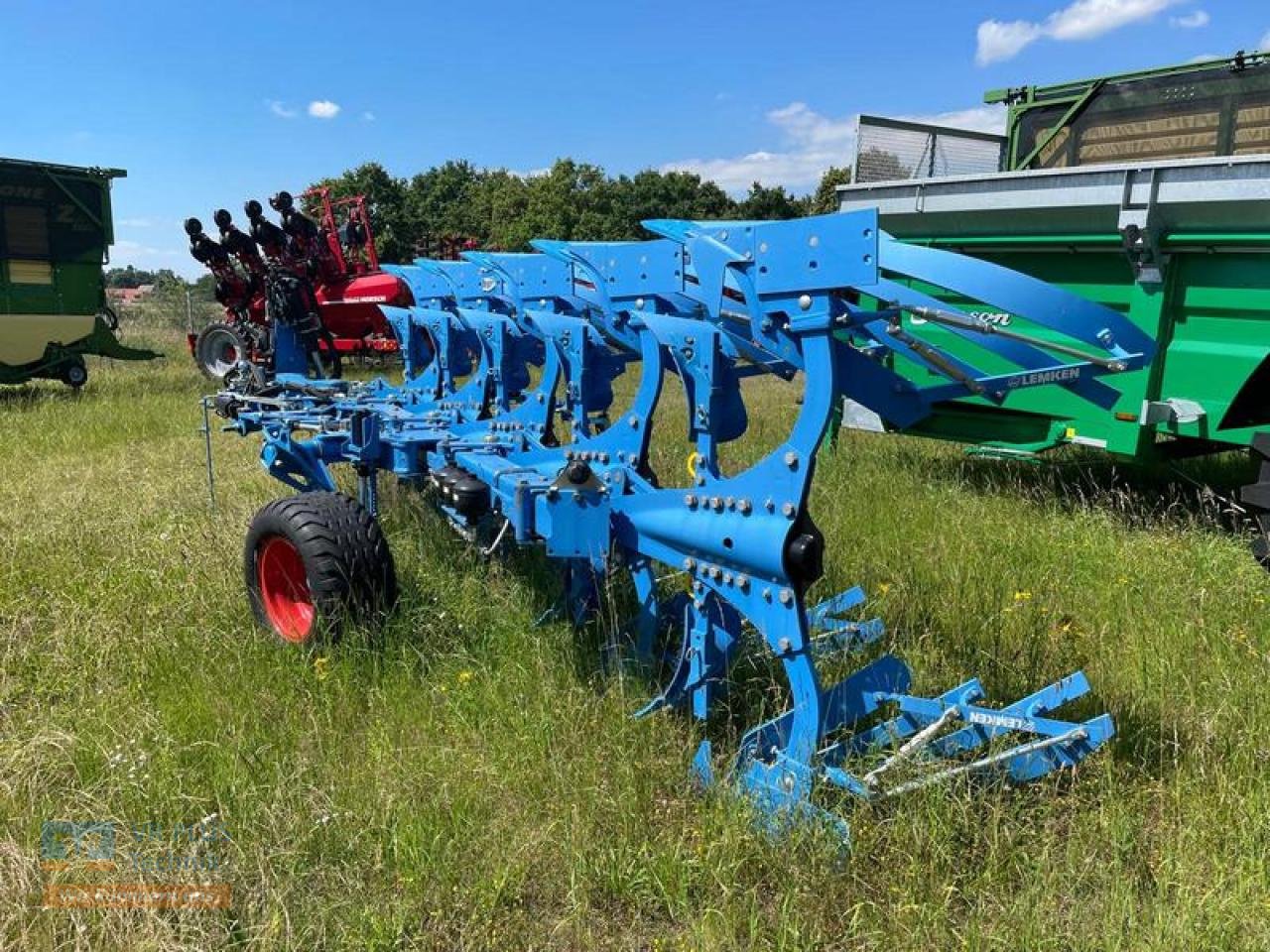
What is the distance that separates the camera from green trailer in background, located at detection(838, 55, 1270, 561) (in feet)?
13.9

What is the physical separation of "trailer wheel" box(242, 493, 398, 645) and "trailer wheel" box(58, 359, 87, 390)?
9.96 meters

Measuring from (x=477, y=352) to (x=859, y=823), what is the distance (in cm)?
380

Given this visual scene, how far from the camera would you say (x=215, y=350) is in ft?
41.8

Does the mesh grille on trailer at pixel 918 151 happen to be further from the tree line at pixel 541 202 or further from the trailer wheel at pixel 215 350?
the tree line at pixel 541 202

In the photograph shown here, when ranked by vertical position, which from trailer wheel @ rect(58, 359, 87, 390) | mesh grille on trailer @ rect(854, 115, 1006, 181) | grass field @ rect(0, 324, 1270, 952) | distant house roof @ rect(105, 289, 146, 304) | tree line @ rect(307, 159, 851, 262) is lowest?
grass field @ rect(0, 324, 1270, 952)

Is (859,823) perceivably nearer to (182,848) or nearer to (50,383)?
(182,848)

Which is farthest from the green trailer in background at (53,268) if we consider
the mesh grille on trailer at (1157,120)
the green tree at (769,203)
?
the green tree at (769,203)

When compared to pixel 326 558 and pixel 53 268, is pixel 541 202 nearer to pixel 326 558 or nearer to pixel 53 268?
pixel 53 268

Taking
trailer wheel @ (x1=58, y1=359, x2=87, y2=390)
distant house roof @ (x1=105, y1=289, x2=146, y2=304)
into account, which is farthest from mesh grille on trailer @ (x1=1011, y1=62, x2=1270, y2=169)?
distant house roof @ (x1=105, y1=289, x2=146, y2=304)

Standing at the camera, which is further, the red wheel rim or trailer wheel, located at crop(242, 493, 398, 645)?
the red wheel rim

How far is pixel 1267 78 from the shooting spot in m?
5.50

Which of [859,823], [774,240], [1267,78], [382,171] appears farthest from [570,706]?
[382,171]

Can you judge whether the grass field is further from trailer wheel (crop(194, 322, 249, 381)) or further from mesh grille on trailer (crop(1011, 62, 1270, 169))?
trailer wheel (crop(194, 322, 249, 381))

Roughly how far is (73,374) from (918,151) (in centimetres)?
1063
